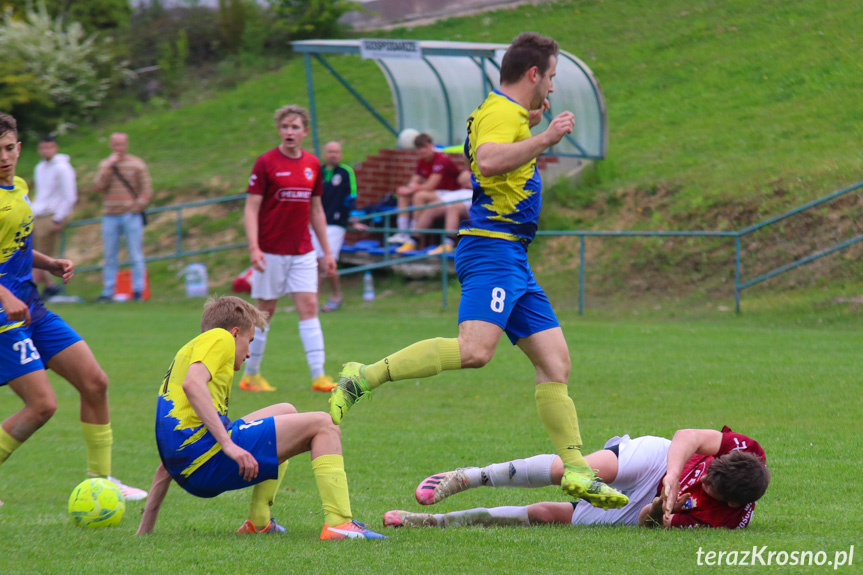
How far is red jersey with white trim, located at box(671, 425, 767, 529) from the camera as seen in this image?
461cm

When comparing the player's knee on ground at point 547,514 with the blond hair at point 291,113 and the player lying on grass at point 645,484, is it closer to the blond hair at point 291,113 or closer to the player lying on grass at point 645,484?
the player lying on grass at point 645,484

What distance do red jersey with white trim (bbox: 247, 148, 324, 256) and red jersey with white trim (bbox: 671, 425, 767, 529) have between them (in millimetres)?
5117

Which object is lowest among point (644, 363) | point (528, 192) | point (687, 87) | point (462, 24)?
point (644, 363)

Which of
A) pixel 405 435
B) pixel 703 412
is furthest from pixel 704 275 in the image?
pixel 405 435

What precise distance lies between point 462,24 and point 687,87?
25.8 ft

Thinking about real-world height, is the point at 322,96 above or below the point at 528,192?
above

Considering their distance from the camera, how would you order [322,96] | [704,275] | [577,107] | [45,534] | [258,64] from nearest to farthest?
1. [45,534]
2. [704,275]
3. [577,107]
4. [322,96]
5. [258,64]

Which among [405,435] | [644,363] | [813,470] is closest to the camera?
[813,470]

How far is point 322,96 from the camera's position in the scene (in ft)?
85.9

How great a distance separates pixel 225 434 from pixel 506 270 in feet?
5.18

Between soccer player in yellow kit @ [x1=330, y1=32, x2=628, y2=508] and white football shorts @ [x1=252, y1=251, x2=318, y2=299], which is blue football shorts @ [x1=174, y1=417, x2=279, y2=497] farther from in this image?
white football shorts @ [x1=252, y1=251, x2=318, y2=299]

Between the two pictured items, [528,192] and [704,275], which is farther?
[704,275]

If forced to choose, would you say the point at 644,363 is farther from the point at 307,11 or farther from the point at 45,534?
the point at 307,11

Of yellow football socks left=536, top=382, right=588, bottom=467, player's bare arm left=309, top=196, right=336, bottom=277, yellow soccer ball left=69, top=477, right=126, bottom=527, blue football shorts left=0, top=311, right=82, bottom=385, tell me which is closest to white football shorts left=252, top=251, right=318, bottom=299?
player's bare arm left=309, top=196, right=336, bottom=277
